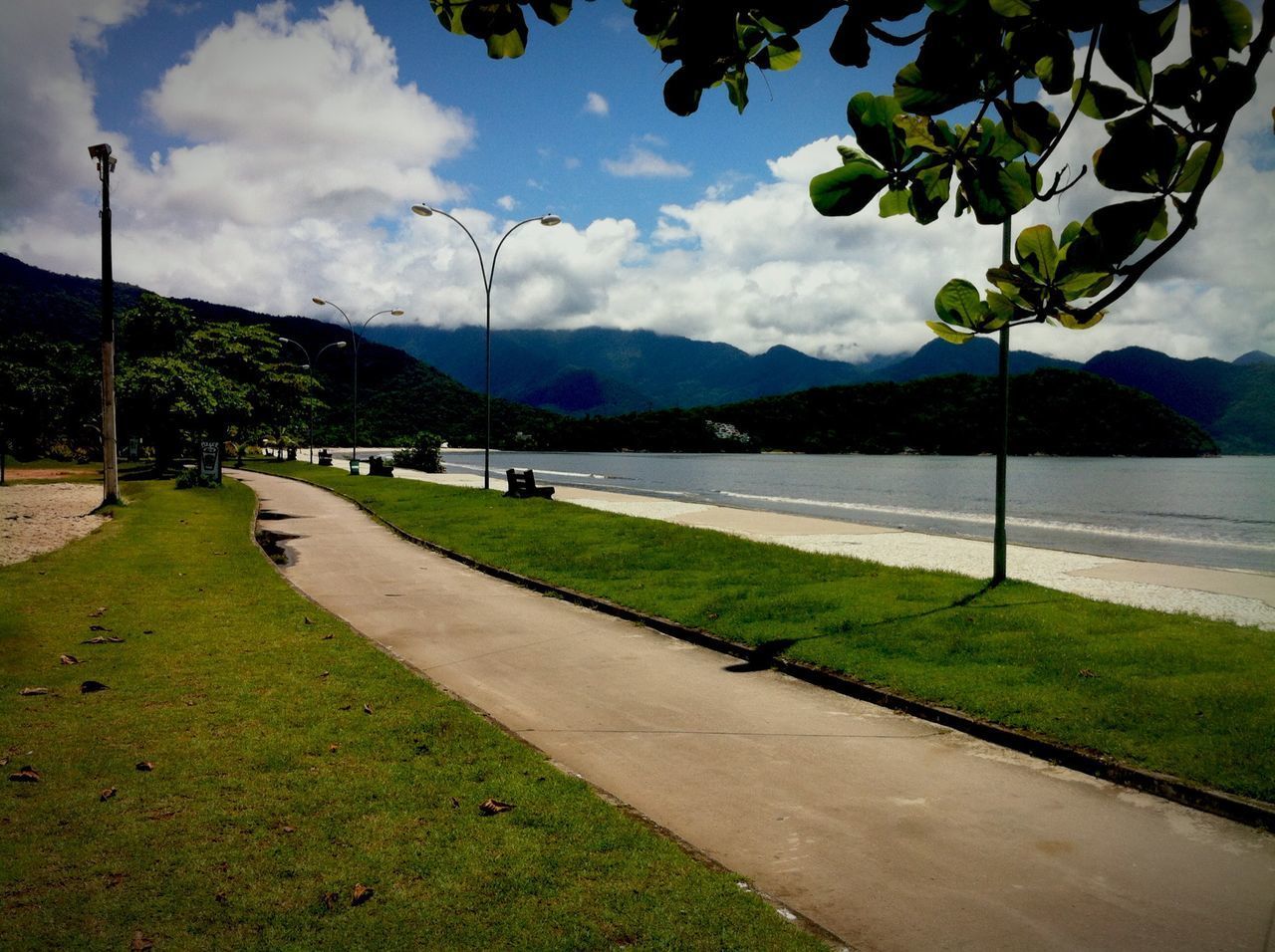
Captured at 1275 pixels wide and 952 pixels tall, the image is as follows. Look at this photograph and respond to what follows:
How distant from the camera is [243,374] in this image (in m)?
33.0

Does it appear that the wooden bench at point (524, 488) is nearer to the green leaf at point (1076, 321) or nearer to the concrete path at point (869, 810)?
the concrete path at point (869, 810)

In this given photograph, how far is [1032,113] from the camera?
5.08ft

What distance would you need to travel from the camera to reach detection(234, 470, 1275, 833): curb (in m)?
5.48

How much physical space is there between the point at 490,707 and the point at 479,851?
3.04 metres

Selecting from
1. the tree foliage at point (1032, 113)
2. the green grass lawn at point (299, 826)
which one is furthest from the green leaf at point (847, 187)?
the green grass lawn at point (299, 826)

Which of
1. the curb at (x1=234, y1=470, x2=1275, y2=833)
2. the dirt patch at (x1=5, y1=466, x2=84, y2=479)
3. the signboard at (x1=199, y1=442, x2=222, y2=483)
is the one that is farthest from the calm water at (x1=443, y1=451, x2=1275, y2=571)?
the dirt patch at (x1=5, y1=466, x2=84, y2=479)

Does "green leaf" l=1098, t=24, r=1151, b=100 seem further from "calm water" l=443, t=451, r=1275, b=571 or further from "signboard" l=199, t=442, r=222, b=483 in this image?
"signboard" l=199, t=442, r=222, b=483

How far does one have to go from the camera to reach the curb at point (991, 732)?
548cm

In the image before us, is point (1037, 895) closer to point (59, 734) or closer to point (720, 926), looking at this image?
point (720, 926)

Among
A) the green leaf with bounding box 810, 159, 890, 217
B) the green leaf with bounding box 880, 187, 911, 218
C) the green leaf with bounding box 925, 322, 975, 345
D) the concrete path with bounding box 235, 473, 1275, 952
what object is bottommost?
the concrete path with bounding box 235, 473, 1275, 952

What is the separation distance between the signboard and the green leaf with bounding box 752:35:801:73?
104 feet

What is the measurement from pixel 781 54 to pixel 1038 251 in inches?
32.6

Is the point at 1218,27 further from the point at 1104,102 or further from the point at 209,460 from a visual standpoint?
the point at 209,460

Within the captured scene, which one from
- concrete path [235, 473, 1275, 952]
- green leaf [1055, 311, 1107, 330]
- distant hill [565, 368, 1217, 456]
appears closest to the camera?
green leaf [1055, 311, 1107, 330]
